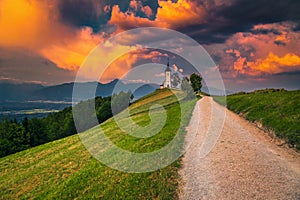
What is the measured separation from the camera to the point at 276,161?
14.6 meters

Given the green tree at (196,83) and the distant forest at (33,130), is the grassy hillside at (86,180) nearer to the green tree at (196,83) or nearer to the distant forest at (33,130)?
the distant forest at (33,130)

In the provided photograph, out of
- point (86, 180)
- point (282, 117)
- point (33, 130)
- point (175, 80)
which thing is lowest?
point (33, 130)

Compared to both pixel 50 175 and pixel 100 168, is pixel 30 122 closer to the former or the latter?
pixel 50 175

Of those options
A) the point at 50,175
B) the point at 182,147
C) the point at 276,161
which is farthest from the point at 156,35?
the point at 50,175

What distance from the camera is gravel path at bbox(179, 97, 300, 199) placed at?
10836 mm

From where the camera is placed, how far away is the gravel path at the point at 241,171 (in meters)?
10.8

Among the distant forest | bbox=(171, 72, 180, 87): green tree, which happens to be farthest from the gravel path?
bbox=(171, 72, 180, 87): green tree

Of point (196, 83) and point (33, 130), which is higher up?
point (196, 83)

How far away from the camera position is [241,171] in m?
13.1

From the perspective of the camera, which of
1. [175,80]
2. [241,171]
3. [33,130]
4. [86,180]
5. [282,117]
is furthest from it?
[175,80]

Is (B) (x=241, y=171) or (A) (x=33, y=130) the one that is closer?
(B) (x=241, y=171)

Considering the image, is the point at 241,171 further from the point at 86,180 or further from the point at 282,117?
the point at 282,117

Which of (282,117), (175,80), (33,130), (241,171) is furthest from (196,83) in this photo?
(241,171)

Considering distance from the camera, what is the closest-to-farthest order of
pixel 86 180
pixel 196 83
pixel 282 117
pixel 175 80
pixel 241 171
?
pixel 241 171, pixel 86 180, pixel 282 117, pixel 196 83, pixel 175 80
